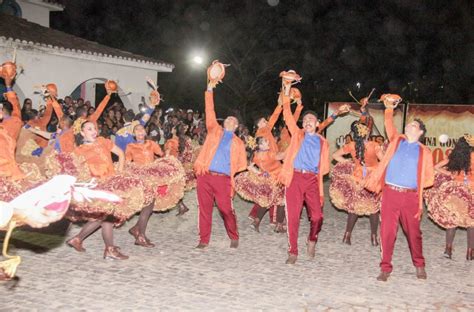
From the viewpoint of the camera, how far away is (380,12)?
1385 inches

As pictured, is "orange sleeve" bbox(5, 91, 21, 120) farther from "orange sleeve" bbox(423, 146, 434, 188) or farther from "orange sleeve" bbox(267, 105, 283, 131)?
"orange sleeve" bbox(423, 146, 434, 188)

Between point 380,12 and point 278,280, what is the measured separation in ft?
104

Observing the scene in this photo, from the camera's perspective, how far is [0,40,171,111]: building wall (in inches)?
586

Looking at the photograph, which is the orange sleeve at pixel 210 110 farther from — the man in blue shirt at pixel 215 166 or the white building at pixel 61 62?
the white building at pixel 61 62

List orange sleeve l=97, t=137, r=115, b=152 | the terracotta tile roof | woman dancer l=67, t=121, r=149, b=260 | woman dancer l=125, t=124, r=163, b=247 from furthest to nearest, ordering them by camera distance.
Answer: the terracotta tile roof → woman dancer l=125, t=124, r=163, b=247 → orange sleeve l=97, t=137, r=115, b=152 → woman dancer l=67, t=121, r=149, b=260

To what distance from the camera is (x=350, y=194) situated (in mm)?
8328

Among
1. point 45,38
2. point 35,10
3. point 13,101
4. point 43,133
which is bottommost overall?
point 43,133

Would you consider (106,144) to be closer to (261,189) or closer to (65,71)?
(261,189)

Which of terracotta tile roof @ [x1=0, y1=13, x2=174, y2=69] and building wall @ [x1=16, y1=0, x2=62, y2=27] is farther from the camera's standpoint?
building wall @ [x1=16, y1=0, x2=62, y2=27]

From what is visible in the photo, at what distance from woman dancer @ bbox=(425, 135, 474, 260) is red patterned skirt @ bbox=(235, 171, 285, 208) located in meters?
2.27

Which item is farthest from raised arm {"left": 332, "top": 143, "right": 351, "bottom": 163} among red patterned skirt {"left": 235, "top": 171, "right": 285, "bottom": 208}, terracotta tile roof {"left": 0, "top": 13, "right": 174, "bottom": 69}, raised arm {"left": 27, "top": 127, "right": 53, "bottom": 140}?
terracotta tile roof {"left": 0, "top": 13, "right": 174, "bottom": 69}

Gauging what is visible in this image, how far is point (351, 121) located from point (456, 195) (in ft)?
27.7

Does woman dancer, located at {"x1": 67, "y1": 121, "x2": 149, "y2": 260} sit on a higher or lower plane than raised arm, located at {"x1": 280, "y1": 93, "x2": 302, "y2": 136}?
lower

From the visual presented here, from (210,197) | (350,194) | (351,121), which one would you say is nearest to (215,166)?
(210,197)
